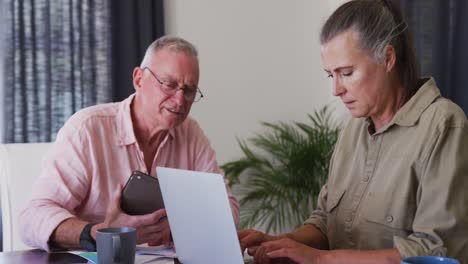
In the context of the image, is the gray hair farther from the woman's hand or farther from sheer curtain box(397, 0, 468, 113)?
sheer curtain box(397, 0, 468, 113)

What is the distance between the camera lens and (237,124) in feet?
12.8

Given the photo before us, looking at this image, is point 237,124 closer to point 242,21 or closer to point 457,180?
point 242,21

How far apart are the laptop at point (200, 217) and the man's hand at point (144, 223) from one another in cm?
20

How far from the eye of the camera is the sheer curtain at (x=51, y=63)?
3291mm

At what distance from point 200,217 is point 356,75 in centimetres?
55

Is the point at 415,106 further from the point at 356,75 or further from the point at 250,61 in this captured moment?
the point at 250,61

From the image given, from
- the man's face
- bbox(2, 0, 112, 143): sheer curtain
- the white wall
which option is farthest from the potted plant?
the man's face

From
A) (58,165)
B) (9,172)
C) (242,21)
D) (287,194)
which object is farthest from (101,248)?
(242,21)

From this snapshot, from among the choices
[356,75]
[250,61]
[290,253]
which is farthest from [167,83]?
[250,61]

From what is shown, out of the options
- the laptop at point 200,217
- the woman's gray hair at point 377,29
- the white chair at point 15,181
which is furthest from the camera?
the white chair at point 15,181

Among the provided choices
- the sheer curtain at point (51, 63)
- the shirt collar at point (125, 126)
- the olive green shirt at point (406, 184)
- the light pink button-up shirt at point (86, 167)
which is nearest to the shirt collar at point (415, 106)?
the olive green shirt at point (406, 184)

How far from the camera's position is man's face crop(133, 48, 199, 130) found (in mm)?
1904

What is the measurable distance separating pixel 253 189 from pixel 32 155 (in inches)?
80.5

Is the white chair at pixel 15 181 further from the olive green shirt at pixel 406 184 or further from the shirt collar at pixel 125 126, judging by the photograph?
the olive green shirt at pixel 406 184
